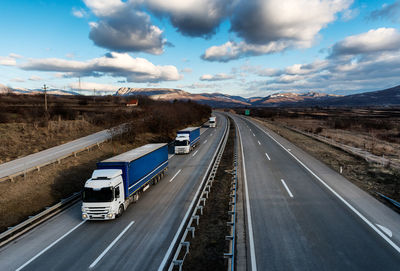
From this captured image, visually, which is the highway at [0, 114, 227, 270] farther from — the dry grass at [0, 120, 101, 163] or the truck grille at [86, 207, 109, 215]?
the dry grass at [0, 120, 101, 163]

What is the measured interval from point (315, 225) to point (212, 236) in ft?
18.1

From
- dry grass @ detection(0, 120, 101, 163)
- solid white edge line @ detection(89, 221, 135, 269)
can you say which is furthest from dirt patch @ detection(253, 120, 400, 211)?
dry grass @ detection(0, 120, 101, 163)

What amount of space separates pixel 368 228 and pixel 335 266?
14.2ft

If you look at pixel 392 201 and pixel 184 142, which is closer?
pixel 392 201

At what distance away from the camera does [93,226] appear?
1312cm

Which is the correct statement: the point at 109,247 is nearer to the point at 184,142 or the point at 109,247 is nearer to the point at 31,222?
the point at 31,222

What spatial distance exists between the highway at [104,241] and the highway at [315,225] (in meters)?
4.39

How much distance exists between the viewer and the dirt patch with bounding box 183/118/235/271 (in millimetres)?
9547

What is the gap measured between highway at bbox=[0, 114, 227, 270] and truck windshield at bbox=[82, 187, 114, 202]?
1501 millimetres

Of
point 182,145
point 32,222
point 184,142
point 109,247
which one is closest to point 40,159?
point 32,222

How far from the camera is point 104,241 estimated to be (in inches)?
→ 453

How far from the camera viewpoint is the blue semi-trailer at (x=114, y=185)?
13133mm

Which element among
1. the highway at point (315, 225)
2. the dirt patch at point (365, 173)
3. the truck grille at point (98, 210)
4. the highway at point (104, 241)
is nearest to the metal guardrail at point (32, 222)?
the highway at point (104, 241)

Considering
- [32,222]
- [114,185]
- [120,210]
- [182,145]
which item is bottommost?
[32,222]
